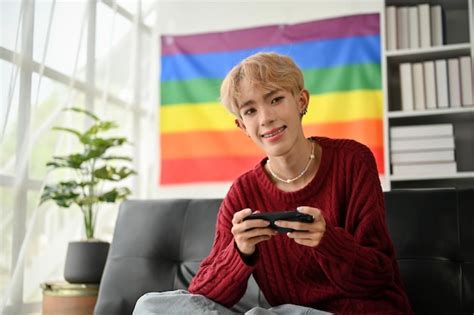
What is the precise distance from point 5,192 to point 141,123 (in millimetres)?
1443

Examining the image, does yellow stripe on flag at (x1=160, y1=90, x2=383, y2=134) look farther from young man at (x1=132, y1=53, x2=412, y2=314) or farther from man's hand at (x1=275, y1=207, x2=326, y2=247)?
man's hand at (x1=275, y1=207, x2=326, y2=247)

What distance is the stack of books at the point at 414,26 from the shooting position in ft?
9.80

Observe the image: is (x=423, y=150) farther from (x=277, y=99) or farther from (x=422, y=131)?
(x=277, y=99)

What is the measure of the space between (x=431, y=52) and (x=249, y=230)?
208 centimetres

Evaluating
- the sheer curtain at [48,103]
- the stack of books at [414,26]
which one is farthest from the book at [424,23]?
the sheer curtain at [48,103]

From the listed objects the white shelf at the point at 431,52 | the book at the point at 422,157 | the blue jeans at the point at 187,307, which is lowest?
the blue jeans at the point at 187,307

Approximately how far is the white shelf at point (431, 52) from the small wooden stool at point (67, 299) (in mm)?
1946

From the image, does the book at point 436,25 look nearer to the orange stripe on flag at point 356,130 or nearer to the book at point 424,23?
the book at point 424,23

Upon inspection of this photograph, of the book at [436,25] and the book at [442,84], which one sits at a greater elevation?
the book at [436,25]

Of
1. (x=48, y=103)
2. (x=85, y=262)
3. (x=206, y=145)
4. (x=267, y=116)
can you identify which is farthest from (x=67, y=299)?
(x=206, y=145)

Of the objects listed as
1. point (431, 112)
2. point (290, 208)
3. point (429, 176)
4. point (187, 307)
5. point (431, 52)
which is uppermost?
point (431, 52)

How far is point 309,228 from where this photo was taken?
123 centimetres

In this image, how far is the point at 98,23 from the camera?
3.15 m

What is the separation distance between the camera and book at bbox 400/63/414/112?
2973 millimetres
